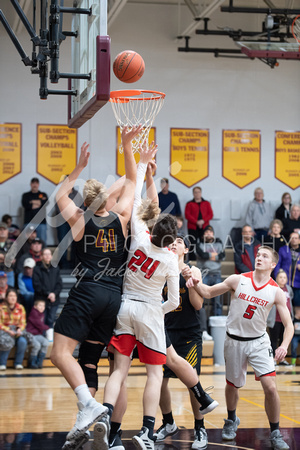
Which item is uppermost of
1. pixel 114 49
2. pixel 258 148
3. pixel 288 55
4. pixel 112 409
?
pixel 114 49

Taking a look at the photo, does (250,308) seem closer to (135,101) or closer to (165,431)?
(165,431)

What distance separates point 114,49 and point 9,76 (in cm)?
272

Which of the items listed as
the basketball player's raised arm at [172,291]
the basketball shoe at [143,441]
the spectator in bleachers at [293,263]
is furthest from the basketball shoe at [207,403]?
the spectator in bleachers at [293,263]

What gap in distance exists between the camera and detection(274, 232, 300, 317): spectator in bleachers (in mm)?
12880

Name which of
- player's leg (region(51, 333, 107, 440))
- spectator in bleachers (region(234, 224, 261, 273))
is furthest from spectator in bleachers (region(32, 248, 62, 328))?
player's leg (region(51, 333, 107, 440))

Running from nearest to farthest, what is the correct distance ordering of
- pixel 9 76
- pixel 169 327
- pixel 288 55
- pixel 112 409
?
pixel 112 409 → pixel 169 327 → pixel 288 55 → pixel 9 76

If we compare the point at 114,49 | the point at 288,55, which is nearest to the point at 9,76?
the point at 114,49

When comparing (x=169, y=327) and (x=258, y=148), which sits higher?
(x=258, y=148)

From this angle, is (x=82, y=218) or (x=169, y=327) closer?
(x=82, y=218)

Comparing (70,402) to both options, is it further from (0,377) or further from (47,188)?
(47,188)

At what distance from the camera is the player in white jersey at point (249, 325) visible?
21.1ft

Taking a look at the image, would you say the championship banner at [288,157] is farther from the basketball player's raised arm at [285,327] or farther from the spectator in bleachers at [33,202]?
the basketball player's raised arm at [285,327]

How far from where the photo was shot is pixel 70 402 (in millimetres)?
8523

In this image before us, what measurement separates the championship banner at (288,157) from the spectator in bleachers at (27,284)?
809cm
